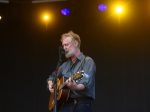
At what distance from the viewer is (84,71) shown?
3.97m

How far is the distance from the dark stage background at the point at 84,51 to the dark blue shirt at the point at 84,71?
2422 millimetres

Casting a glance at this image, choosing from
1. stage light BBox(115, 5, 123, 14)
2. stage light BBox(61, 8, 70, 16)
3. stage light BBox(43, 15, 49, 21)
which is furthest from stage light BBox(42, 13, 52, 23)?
stage light BBox(115, 5, 123, 14)

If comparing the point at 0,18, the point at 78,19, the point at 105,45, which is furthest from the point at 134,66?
the point at 0,18

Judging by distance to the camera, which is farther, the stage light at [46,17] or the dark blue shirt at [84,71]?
the stage light at [46,17]

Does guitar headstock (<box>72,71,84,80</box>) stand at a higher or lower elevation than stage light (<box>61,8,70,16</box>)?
lower

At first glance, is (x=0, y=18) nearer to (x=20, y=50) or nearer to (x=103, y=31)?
(x=20, y=50)

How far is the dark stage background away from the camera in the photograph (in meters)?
6.45

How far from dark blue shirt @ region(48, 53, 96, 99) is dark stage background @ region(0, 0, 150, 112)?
7.95 feet

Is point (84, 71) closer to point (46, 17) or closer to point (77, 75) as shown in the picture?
point (77, 75)

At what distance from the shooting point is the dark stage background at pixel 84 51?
254 inches

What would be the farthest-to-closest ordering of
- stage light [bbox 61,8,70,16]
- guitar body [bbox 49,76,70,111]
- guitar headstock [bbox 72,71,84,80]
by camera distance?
stage light [bbox 61,8,70,16] → guitar body [bbox 49,76,70,111] → guitar headstock [bbox 72,71,84,80]

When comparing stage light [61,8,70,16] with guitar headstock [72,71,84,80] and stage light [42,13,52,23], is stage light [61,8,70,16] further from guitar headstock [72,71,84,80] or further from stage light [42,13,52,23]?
guitar headstock [72,71,84,80]

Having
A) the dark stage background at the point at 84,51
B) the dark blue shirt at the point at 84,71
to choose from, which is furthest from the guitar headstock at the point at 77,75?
the dark stage background at the point at 84,51

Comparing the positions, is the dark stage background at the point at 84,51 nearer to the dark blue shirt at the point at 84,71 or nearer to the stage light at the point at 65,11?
the stage light at the point at 65,11
